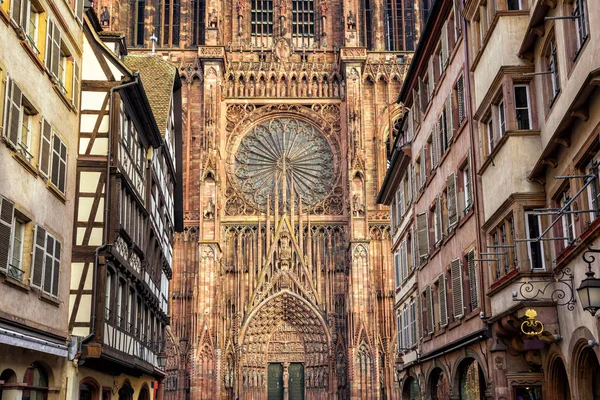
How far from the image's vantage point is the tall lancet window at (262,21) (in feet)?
200

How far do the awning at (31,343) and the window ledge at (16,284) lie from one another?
874 millimetres

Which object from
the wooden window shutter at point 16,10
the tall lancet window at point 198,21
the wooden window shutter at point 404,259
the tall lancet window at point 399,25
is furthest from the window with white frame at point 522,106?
the tall lancet window at point 198,21

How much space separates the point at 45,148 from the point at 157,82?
1523 centimetres

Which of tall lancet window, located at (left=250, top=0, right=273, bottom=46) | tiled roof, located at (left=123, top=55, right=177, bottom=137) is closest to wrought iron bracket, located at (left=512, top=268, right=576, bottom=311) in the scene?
tiled roof, located at (left=123, top=55, right=177, bottom=137)

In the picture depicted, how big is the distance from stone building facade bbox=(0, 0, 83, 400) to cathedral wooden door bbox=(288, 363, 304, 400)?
36170mm

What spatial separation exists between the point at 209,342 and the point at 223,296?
144 inches

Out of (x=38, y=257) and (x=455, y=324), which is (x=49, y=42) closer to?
(x=38, y=257)

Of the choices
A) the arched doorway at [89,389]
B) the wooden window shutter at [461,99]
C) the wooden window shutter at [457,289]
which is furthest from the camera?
the wooden window shutter at [457,289]

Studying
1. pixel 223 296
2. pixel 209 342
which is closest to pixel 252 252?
pixel 223 296

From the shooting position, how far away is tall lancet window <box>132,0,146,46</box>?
60688 mm

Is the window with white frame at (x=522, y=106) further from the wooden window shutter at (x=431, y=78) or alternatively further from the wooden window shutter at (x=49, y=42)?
the wooden window shutter at (x=49, y=42)

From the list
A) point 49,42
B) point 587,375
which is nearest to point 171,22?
point 49,42

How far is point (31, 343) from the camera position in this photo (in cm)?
1692

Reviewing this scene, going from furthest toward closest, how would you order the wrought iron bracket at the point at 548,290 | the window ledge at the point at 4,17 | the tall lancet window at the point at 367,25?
the tall lancet window at the point at 367,25, the wrought iron bracket at the point at 548,290, the window ledge at the point at 4,17
